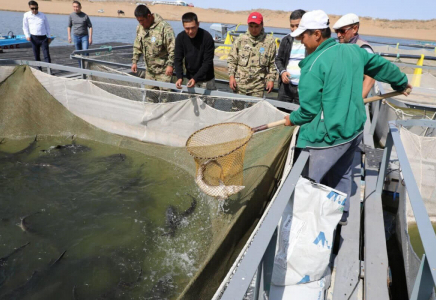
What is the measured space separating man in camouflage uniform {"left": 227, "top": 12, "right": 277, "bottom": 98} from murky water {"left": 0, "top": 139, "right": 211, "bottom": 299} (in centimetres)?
172

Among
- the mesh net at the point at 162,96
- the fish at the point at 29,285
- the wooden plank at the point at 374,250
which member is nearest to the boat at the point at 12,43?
the mesh net at the point at 162,96

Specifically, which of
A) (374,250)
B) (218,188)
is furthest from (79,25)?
(374,250)

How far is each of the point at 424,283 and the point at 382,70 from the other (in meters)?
1.81

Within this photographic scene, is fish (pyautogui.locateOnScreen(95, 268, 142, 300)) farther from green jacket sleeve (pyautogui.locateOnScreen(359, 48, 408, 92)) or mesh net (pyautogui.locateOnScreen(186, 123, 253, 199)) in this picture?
green jacket sleeve (pyautogui.locateOnScreen(359, 48, 408, 92))

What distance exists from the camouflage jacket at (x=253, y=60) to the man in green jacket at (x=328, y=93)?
2.49 m

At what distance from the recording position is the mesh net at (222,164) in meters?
3.29

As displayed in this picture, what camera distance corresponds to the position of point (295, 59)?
4.95 m

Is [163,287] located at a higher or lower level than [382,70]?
lower

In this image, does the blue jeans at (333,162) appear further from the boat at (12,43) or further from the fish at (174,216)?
the boat at (12,43)

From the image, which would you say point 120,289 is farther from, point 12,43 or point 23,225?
point 12,43

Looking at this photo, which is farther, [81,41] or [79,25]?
[81,41]

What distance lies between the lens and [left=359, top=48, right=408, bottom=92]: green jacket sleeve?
2.79 metres

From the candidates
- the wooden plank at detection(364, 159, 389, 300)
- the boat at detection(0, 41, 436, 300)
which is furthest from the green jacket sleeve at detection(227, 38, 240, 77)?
the wooden plank at detection(364, 159, 389, 300)

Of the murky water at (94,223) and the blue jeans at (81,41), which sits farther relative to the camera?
the blue jeans at (81,41)
